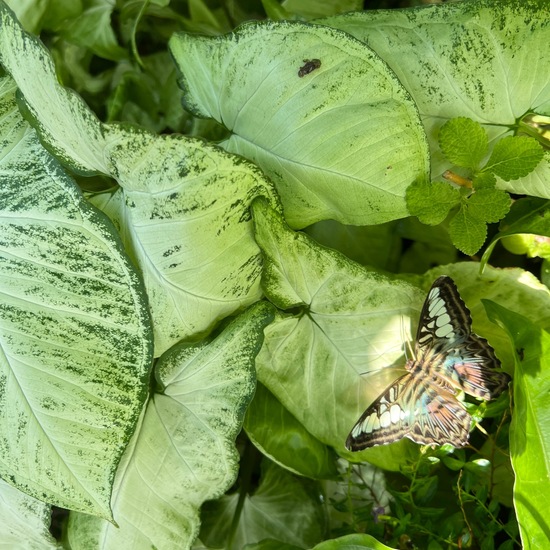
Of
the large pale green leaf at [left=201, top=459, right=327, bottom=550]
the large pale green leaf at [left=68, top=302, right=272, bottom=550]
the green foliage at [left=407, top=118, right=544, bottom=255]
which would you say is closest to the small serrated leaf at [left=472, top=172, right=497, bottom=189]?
the green foliage at [left=407, top=118, right=544, bottom=255]

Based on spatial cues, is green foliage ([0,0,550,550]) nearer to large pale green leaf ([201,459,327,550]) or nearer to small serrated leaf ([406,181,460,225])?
small serrated leaf ([406,181,460,225])

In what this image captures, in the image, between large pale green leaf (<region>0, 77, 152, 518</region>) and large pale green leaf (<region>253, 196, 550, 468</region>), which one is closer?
large pale green leaf (<region>0, 77, 152, 518</region>)

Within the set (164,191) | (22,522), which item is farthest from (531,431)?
(22,522)

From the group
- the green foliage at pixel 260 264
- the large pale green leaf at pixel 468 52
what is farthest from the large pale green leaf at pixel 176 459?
the large pale green leaf at pixel 468 52

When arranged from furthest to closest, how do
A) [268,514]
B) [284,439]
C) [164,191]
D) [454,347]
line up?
[268,514] → [284,439] → [454,347] → [164,191]

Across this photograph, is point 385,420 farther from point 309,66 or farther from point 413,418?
point 309,66

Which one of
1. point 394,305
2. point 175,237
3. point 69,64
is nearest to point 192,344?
point 175,237
